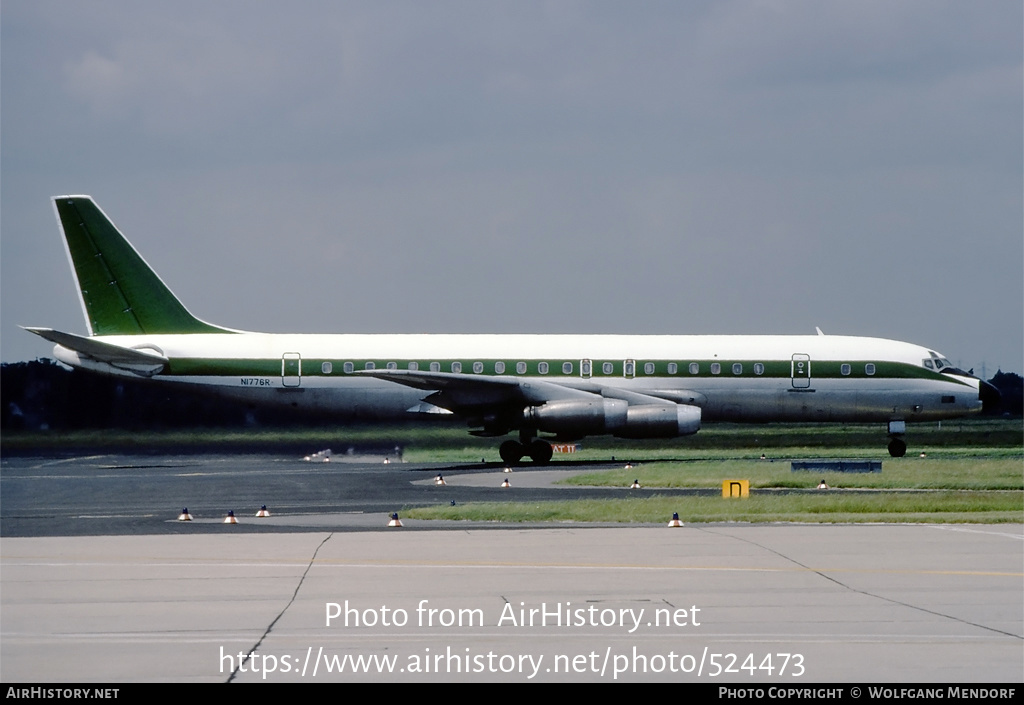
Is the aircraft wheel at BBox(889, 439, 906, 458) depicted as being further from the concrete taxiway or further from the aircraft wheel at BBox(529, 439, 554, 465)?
the concrete taxiway

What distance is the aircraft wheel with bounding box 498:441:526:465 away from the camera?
3747cm

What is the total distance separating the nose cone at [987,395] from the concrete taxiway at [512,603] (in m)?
22.4

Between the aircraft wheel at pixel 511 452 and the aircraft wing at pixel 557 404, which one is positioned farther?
the aircraft wheel at pixel 511 452

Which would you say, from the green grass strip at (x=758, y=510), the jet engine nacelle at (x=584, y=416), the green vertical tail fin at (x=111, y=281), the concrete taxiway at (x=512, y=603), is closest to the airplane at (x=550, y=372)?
the green vertical tail fin at (x=111, y=281)

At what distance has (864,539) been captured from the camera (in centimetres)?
1628

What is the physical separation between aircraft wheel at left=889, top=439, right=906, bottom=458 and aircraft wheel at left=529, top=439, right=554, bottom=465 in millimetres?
10535

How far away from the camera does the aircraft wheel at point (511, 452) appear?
123 feet

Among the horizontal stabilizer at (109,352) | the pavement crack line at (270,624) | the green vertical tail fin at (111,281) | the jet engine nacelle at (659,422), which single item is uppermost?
the green vertical tail fin at (111,281)

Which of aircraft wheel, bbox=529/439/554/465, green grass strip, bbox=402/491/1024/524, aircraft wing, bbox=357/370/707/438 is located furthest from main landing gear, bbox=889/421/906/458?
green grass strip, bbox=402/491/1024/524

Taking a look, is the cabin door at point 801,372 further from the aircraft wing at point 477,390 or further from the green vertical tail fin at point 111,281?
the green vertical tail fin at point 111,281

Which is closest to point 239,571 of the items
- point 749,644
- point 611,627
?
point 611,627
